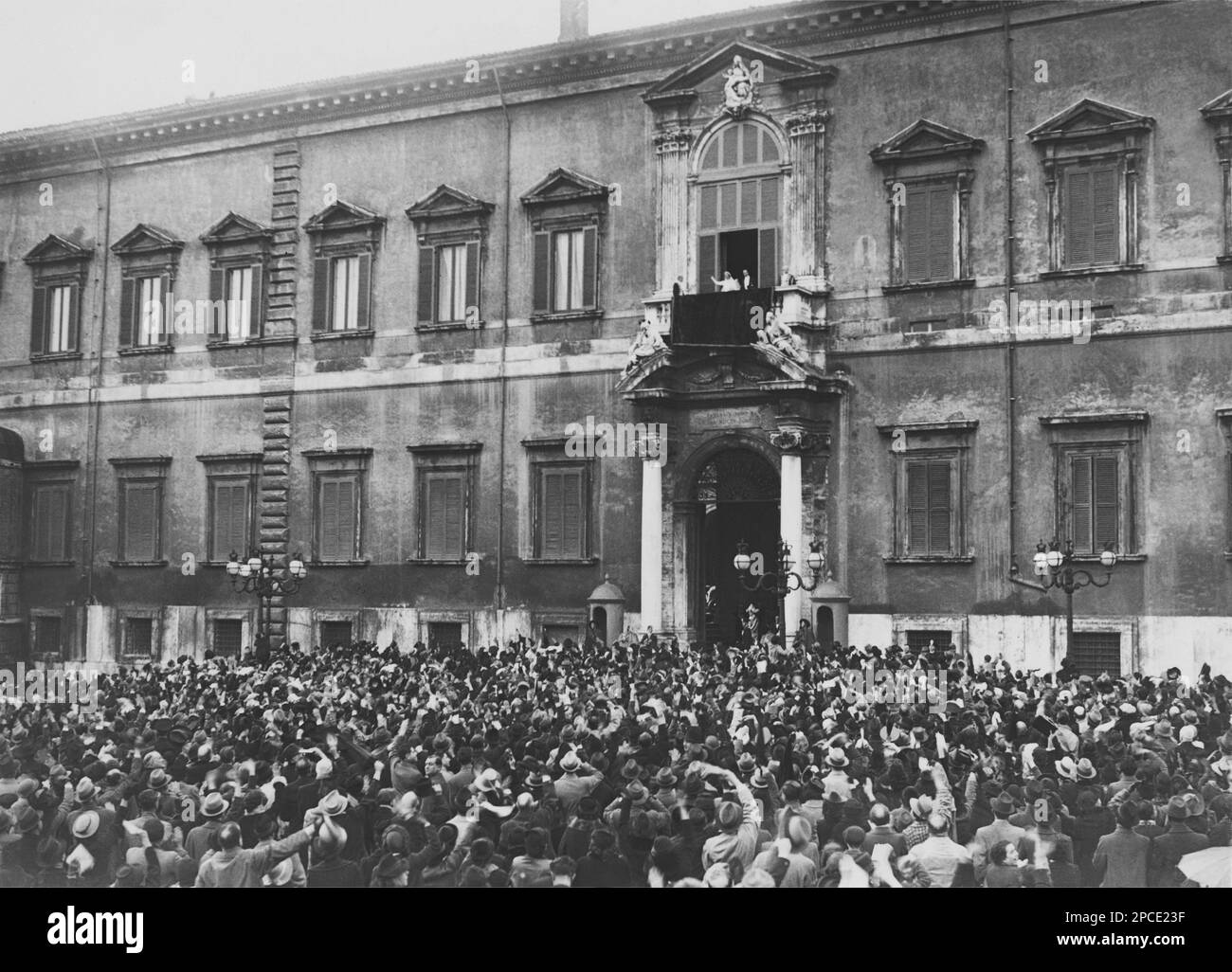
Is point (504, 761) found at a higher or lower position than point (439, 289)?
lower

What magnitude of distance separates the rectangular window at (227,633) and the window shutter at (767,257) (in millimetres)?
10103

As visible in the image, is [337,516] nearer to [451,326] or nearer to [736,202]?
[451,326]

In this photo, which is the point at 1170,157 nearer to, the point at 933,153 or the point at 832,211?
the point at 933,153


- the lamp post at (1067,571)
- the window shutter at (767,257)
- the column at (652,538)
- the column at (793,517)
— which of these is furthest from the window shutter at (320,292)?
the lamp post at (1067,571)

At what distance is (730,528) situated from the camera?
22.0 metres

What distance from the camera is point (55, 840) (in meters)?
10.7

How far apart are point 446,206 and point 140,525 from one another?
7248 mm

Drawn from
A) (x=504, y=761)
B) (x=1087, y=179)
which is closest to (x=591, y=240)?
(x=1087, y=179)

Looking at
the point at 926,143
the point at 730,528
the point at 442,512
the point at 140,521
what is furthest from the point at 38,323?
the point at 926,143

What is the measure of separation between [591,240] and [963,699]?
10.3m

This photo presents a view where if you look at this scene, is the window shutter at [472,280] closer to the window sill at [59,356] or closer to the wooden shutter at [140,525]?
the wooden shutter at [140,525]

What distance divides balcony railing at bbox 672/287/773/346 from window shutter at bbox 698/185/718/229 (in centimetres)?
116

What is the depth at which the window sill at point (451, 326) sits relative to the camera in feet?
74.1
